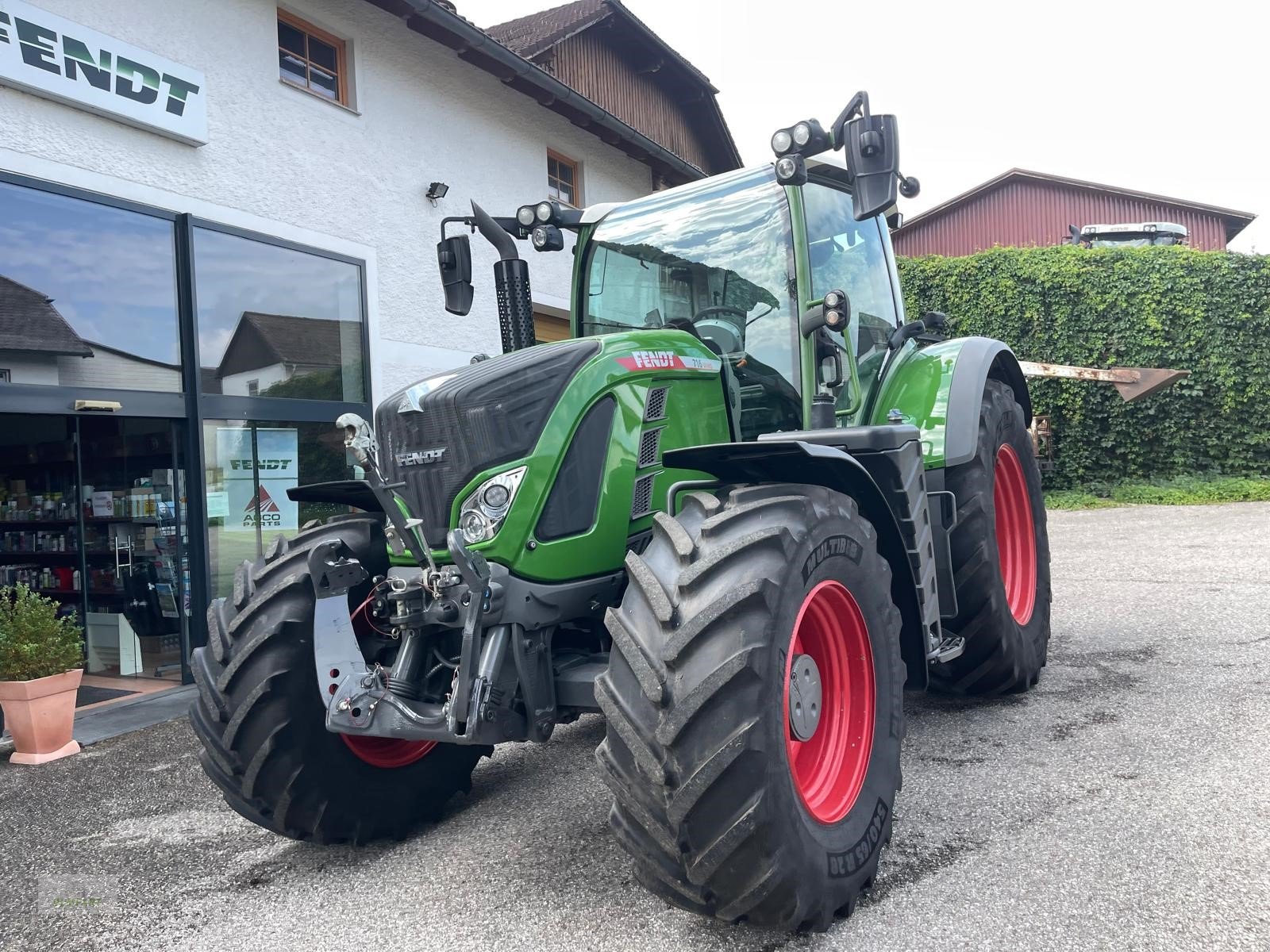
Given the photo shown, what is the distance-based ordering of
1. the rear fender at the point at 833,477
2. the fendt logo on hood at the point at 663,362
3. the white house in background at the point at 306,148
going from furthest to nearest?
the white house in background at the point at 306,148 < the fendt logo on hood at the point at 663,362 < the rear fender at the point at 833,477

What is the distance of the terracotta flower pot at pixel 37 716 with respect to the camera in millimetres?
5176

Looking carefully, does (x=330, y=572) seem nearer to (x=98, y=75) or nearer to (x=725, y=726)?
(x=725, y=726)

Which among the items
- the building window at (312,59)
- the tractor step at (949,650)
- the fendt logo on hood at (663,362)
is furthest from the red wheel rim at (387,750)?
the building window at (312,59)

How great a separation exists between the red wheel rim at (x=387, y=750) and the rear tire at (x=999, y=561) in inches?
88.6

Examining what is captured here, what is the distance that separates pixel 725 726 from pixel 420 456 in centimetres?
132

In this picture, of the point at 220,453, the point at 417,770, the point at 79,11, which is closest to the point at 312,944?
the point at 417,770

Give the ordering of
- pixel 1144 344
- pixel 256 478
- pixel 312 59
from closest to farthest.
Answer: pixel 256 478 → pixel 312 59 → pixel 1144 344

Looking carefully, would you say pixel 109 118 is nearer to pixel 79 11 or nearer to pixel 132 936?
pixel 79 11

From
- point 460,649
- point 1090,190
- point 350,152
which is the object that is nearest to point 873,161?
point 460,649

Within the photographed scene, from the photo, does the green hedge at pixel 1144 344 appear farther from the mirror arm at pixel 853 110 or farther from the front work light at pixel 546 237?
the mirror arm at pixel 853 110

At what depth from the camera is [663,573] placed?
8.44 ft

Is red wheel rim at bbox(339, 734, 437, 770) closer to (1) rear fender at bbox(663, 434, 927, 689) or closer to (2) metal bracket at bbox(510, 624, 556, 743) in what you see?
(2) metal bracket at bbox(510, 624, 556, 743)

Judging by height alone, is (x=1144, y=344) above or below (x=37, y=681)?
above

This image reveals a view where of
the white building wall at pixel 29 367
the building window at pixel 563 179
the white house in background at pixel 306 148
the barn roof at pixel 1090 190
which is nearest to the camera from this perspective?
the white building wall at pixel 29 367
